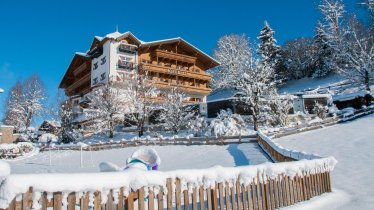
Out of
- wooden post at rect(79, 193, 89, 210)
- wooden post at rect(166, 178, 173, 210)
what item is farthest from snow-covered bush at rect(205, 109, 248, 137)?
wooden post at rect(79, 193, 89, 210)

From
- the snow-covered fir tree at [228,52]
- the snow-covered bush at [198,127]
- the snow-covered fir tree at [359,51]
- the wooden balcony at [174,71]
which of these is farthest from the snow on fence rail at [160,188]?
the snow-covered fir tree at [228,52]

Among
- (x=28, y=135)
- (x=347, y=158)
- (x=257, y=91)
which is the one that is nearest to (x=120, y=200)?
(x=347, y=158)

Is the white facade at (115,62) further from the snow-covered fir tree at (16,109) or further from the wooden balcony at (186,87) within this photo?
the snow-covered fir tree at (16,109)

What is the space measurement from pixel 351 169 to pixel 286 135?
12.4 metres

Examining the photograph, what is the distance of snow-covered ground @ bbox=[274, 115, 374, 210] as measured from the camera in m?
7.54

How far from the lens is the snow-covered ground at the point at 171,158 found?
18375 mm

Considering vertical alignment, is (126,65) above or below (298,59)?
below

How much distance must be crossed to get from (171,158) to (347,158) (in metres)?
11.9

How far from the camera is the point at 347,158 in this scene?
13906 mm

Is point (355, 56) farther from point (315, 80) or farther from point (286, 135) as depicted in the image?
point (315, 80)

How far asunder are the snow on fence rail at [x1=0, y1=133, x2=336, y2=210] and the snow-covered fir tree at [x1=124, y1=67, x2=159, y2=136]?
28.2 m

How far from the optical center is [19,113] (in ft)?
155

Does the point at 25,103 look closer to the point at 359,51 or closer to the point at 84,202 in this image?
the point at 359,51

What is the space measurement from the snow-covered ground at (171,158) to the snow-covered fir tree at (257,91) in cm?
806
